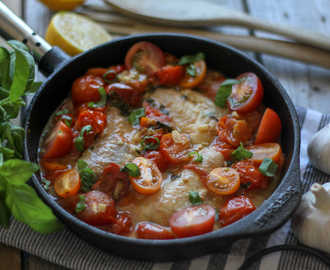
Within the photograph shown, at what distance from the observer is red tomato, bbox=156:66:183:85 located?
2.83 metres

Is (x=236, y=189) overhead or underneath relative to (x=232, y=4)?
underneath

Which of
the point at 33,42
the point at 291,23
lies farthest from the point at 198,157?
the point at 291,23

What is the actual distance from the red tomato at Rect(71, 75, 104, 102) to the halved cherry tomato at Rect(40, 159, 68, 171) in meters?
0.55

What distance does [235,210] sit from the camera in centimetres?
211

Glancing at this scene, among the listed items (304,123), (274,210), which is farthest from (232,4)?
(274,210)

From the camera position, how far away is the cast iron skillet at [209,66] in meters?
1.85

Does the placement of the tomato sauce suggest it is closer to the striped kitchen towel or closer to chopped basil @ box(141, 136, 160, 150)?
chopped basil @ box(141, 136, 160, 150)

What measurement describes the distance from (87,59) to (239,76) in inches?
48.2

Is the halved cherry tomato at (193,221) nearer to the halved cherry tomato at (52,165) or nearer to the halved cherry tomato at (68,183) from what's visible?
the halved cherry tomato at (68,183)

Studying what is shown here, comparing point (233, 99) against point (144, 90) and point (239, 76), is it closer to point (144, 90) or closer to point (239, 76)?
point (239, 76)

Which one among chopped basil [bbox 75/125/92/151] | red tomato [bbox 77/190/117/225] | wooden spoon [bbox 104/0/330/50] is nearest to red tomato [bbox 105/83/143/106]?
chopped basil [bbox 75/125/92/151]

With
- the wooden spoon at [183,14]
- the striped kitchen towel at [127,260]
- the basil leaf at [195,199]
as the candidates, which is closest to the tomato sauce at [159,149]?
the basil leaf at [195,199]

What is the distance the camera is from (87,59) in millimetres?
2809

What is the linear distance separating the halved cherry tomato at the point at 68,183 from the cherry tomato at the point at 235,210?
0.93m
